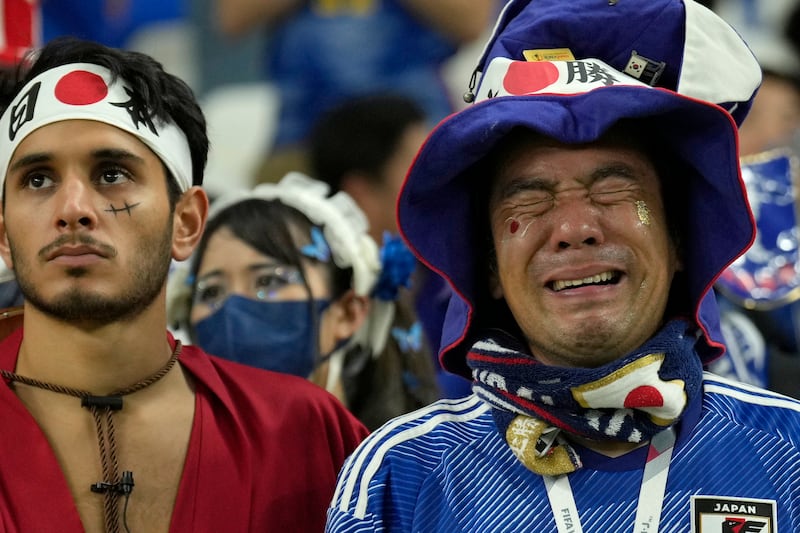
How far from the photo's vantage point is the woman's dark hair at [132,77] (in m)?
2.85

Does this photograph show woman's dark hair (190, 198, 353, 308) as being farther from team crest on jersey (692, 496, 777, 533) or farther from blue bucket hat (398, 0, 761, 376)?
team crest on jersey (692, 496, 777, 533)

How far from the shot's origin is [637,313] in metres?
2.39

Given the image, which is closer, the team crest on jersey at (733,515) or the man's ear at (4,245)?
the team crest on jersey at (733,515)

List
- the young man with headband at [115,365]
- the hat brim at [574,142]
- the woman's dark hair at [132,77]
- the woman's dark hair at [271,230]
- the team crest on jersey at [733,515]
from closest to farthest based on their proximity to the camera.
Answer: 1. the team crest on jersey at [733,515]
2. the hat brim at [574,142]
3. the young man with headband at [115,365]
4. the woman's dark hair at [132,77]
5. the woman's dark hair at [271,230]

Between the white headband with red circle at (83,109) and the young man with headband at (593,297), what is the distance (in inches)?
23.5

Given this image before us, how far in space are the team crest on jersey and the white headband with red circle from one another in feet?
4.38

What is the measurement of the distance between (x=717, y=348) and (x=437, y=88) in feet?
13.0

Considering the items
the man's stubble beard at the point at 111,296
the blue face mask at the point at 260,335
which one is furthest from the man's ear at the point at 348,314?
the man's stubble beard at the point at 111,296

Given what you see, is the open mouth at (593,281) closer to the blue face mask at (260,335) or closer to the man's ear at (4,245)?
the man's ear at (4,245)

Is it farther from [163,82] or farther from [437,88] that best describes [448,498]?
[437,88]

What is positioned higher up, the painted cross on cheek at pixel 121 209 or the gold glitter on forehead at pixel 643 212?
the painted cross on cheek at pixel 121 209

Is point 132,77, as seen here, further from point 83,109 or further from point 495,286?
point 495,286

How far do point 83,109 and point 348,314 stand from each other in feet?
4.68

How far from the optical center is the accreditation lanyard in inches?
88.4
